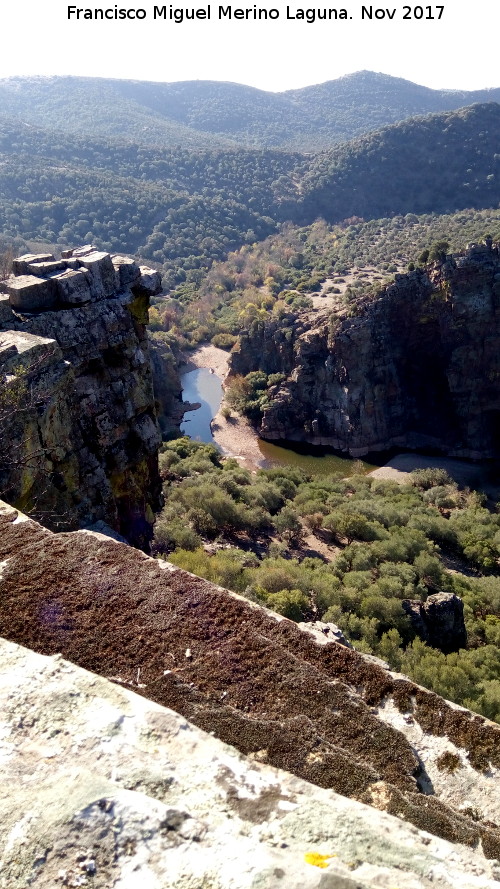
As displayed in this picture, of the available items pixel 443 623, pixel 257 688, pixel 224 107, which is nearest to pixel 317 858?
pixel 257 688

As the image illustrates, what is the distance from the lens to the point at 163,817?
2.94 m

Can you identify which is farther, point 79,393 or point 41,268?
point 79,393

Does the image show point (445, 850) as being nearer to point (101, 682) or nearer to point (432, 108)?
point (101, 682)

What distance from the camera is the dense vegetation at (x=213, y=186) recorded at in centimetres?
7650

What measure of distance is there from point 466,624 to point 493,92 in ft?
617

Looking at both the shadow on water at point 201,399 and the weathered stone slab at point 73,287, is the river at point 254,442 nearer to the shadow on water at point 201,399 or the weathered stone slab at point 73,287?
the shadow on water at point 201,399

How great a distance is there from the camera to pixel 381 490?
31.3 m

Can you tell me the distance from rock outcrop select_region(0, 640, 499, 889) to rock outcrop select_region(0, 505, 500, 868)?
0.20ft

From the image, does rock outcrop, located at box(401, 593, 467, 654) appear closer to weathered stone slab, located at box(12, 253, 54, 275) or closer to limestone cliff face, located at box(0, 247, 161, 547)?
limestone cliff face, located at box(0, 247, 161, 547)

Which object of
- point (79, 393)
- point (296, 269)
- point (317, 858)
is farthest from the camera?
point (296, 269)

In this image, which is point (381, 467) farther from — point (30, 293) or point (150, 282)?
point (30, 293)

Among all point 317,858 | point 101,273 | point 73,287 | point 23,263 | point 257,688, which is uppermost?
point 23,263

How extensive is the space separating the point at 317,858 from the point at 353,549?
1938 centimetres

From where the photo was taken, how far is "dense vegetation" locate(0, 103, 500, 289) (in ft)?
251
